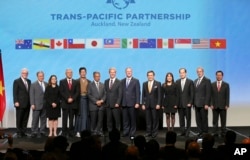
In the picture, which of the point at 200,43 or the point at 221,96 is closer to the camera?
the point at 221,96

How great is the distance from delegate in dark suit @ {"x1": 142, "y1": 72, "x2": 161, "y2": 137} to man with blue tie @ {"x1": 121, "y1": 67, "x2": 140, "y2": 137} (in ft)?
0.60

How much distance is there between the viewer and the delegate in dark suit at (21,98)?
10.3 meters

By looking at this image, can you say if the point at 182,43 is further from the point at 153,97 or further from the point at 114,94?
the point at 114,94

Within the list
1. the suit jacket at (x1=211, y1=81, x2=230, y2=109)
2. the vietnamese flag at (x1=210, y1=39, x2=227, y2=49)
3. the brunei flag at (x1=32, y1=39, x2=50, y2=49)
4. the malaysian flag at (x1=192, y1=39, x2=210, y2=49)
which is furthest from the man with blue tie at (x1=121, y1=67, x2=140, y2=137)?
the vietnamese flag at (x1=210, y1=39, x2=227, y2=49)

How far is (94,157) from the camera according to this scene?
5.33 metres

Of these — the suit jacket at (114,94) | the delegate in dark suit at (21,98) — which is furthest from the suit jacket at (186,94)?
the delegate in dark suit at (21,98)

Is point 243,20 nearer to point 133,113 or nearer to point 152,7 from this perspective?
point 152,7

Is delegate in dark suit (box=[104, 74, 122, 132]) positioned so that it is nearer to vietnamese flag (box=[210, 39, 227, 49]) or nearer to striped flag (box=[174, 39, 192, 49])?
striped flag (box=[174, 39, 192, 49])

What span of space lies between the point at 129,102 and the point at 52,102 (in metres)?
1.54

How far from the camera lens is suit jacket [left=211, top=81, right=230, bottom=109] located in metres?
10.1

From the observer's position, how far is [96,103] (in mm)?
10078

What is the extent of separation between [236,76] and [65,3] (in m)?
4.25

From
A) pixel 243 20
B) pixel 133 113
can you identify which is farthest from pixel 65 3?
pixel 243 20

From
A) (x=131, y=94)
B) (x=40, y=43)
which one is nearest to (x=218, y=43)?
(x=131, y=94)
